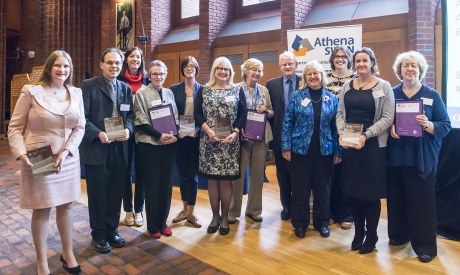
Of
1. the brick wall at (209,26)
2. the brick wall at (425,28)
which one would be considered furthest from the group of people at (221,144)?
the brick wall at (209,26)

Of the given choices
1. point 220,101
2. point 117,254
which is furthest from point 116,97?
point 117,254

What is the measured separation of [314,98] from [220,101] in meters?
0.77

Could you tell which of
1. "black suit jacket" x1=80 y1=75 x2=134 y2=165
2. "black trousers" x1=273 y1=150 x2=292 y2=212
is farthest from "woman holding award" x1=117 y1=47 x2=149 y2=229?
"black trousers" x1=273 y1=150 x2=292 y2=212

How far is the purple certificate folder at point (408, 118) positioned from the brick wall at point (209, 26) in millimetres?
6125

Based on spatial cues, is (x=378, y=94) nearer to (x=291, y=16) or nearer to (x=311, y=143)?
(x=311, y=143)

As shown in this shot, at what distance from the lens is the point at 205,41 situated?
850 centimetres

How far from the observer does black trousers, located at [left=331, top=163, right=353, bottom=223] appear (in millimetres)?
3518

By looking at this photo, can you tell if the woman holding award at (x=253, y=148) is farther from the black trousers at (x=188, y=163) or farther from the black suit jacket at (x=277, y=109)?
the black trousers at (x=188, y=163)

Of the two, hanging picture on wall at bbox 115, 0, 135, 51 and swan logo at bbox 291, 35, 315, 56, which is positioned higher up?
hanging picture on wall at bbox 115, 0, 135, 51

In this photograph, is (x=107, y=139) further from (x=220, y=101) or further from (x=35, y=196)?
(x=220, y=101)

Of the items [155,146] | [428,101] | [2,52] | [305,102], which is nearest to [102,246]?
[155,146]

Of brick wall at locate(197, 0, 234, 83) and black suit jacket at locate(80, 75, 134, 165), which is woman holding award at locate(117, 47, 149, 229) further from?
brick wall at locate(197, 0, 234, 83)

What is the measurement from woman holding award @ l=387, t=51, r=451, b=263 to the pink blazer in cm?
222

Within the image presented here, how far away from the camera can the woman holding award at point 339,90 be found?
3.32 m
